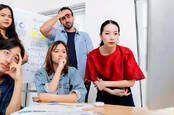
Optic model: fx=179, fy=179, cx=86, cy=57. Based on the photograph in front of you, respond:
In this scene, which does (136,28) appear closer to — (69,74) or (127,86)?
(127,86)

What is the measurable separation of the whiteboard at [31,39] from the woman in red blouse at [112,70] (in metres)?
1.08

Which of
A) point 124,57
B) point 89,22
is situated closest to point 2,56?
point 124,57

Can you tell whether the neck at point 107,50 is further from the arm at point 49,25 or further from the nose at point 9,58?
the arm at point 49,25

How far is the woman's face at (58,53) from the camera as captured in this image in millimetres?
1512

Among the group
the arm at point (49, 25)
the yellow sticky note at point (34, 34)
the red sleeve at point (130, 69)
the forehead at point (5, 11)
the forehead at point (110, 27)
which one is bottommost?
the red sleeve at point (130, 69)

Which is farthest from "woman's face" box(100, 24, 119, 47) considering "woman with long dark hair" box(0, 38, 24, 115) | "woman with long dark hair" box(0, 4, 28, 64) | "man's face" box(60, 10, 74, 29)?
"woman with long dark hair" box(0, 4, 28, 64)

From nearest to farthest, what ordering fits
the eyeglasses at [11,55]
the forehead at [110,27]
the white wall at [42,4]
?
1. the eyeglasses at [11,55]
2. the forehead at [110,27]
3. the white wall at [42,4]

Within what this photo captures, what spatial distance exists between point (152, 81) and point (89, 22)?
2.51 m

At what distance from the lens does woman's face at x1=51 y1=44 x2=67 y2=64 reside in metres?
1.51

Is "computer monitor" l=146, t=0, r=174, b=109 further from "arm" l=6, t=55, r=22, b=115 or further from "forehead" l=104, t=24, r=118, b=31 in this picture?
Result: "forehead" l=104, t=24, r=118, b=31

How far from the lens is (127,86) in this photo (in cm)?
143

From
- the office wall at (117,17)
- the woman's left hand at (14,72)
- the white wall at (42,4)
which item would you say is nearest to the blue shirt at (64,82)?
the woman's left hand at (14,72)

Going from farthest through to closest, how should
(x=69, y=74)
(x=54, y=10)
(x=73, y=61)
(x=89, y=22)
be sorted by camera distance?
(x=54, y=10)
(x=89, y=22)
(x=73, y=61)
(x=69, y=74)

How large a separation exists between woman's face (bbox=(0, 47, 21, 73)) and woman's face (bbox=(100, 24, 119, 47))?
0.70m
